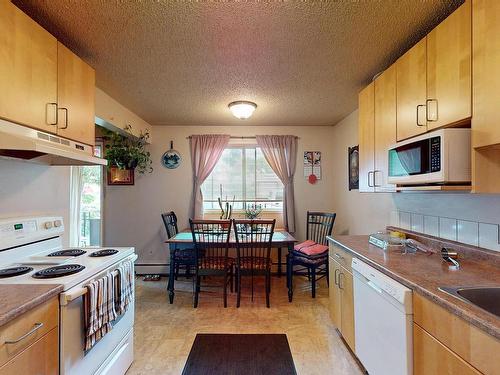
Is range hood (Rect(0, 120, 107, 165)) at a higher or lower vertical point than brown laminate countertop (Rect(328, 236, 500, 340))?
higher

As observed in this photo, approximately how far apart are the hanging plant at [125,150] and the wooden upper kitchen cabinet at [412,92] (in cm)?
332

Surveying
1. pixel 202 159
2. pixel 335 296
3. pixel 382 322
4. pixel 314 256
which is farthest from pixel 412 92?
pixel 202 159

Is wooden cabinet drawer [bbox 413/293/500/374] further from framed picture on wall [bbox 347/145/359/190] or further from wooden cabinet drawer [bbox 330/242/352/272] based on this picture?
framed picture on wall [bbox 347/145/359/190]

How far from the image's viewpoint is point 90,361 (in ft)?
4.71

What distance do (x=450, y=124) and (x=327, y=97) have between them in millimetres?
1706

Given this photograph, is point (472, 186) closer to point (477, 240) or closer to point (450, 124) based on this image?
point (450, 124)

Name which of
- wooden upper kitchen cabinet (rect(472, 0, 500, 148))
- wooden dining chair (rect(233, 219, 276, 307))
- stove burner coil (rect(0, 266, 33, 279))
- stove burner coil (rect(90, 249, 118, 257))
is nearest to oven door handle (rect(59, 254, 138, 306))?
stove burner coil (rect(0, 266, 33, 279))

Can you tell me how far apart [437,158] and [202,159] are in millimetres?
3240

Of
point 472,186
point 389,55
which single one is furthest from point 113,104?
point 472,186

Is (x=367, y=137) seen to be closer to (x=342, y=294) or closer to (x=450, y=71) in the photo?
(x=450, y=71)

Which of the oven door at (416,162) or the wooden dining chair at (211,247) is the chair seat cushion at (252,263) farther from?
the oven door at (416,162)

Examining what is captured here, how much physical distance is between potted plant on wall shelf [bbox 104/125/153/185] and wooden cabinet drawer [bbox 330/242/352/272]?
3.02m

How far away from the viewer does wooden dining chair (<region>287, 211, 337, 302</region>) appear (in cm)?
324

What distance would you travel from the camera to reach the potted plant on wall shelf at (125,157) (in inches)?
152
